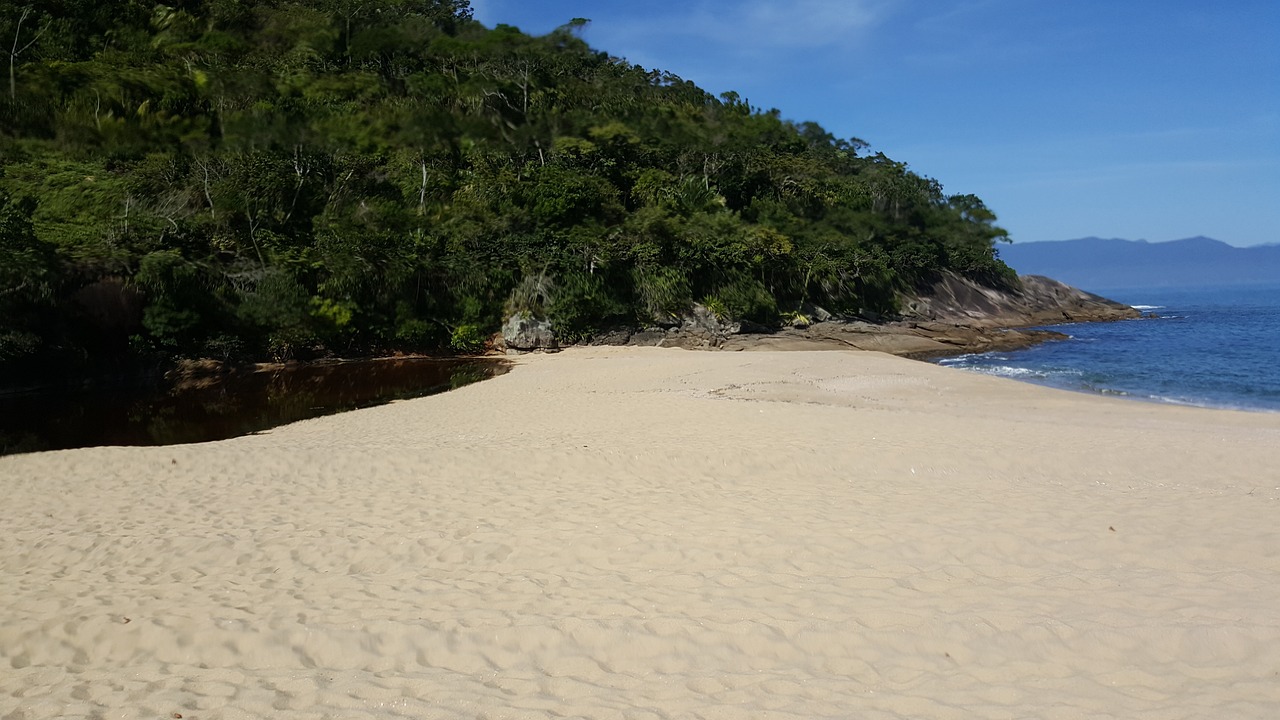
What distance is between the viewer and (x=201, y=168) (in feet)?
97.5

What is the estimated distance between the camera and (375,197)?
3466 centimetres

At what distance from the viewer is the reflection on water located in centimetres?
1434

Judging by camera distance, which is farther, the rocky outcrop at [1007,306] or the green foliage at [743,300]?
the rocky outcrop at [1007,306]

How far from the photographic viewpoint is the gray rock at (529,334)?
28.4 metres

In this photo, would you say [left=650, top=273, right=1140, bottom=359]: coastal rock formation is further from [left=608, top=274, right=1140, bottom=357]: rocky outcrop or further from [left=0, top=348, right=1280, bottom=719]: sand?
[left=0, top=348, right=1280, bottom=719]: sand

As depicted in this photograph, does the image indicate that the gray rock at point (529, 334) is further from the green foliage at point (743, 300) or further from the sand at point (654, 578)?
the sand at point (654, 578)

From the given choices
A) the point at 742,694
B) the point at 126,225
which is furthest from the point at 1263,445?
the point at 126,225

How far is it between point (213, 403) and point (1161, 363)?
102ft

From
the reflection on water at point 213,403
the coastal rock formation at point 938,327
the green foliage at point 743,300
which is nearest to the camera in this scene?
the reflection on water at point 213,403

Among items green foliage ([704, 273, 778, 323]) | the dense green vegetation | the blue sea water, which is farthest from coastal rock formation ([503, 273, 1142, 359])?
the blue sea water

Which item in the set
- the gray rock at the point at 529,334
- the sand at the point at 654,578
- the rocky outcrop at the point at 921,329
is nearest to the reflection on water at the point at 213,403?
the gray rock at the point at 529,334

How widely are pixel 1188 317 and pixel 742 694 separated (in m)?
63.4

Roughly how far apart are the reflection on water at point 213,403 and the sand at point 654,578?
14.8 ft

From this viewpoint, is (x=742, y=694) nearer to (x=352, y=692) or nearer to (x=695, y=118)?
(x=352, y=692)
